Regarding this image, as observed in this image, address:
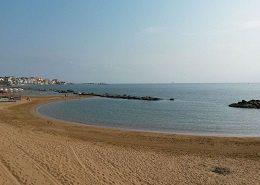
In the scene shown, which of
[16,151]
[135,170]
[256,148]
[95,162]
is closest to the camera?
[135,170]

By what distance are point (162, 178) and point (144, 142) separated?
8804mm

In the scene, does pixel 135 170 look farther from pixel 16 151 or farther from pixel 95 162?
pixel 16 151

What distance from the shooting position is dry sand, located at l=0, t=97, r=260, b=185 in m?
11.8

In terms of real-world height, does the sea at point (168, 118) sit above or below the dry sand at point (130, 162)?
below

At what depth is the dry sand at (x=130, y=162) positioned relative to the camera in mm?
11789

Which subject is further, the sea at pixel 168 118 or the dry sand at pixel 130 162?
the sea at pixel 168 118

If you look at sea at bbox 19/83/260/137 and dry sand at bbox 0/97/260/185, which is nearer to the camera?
dry sand at bbox 0/97/260/185

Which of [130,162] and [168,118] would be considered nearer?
[130,162]

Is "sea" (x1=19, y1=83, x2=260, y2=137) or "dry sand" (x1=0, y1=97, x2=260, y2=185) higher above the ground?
"dry sand" (x1=0, y1=97, x2=260, y2=185)

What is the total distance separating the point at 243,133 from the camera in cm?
2766

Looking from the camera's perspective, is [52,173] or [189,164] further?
[189,164]

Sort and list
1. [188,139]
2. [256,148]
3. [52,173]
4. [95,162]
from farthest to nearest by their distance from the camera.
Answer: [188,139] < [256,148] < [95,162] < [52,173]

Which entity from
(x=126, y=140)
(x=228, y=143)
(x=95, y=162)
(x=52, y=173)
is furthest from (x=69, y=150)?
(x=228, y=143)

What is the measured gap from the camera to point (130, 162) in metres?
14.6
